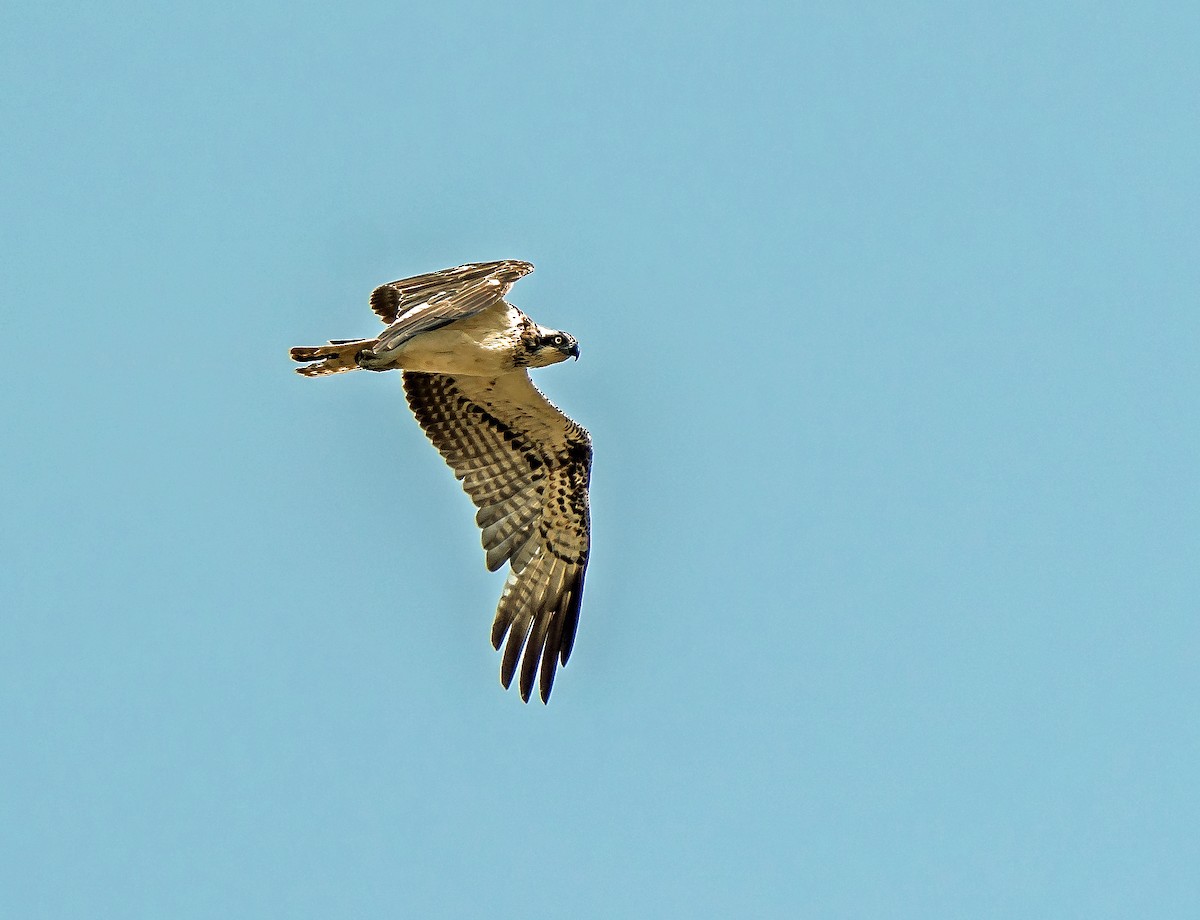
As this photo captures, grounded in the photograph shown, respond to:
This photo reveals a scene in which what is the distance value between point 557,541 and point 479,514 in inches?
31.0

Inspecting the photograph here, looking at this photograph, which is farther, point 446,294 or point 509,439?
point 509,439

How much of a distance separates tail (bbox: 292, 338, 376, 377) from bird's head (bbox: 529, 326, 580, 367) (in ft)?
4.62

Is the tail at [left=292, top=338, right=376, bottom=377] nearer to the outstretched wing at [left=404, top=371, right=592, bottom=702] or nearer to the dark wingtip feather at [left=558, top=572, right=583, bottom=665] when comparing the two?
the outstretched wing at [left=404, top=371, right=592, bottom=702]

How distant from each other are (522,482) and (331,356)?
2.41 m

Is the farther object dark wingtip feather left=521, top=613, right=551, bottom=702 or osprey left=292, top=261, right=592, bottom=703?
dark wingtip feather left=521, top=613, right=551, bottom=702

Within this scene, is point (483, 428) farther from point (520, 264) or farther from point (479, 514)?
point (520, 264)

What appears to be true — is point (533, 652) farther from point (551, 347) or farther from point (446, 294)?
point (446, 294)

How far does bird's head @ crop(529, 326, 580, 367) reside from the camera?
15133 millimetres

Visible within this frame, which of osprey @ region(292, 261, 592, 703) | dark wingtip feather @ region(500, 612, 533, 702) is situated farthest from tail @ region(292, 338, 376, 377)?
dark wingtip feather @ region(500, 612, 533, 702)

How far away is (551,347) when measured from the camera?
15.1 metres

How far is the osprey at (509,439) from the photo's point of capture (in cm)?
1508


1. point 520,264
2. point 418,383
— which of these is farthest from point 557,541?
point 520,264

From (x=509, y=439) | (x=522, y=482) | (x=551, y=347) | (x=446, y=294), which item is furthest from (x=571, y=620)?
(x=446, y=294)

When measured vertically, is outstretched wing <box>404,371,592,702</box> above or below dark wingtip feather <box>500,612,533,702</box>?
above
